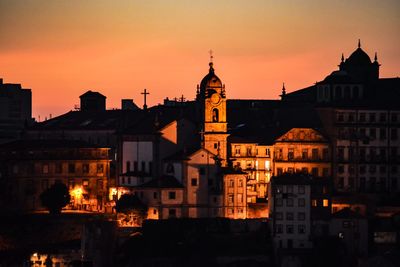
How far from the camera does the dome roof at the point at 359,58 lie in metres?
157

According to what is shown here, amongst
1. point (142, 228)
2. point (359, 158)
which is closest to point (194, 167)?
point (142, 228)

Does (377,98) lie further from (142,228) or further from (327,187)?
(142,228)

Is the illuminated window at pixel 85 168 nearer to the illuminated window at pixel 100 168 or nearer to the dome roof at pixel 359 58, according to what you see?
the illuminated window at pixel 100 168

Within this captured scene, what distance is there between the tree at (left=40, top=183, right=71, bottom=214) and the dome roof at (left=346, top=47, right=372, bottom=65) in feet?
113

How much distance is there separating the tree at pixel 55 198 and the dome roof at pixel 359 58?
3436 centimetres

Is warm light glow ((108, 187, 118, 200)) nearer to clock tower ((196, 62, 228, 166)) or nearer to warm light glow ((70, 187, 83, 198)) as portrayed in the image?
warm light glow ((70, 187, 83, 198))

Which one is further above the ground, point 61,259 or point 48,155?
point 48,155

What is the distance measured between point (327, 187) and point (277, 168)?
7266 mm

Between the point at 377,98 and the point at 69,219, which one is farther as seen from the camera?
the point at 377,98

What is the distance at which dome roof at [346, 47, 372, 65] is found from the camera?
6186 inches

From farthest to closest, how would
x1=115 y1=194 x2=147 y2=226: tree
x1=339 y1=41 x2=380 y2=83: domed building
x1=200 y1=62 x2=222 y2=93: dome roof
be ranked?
x1=339 y1=41 x2=380 y2=83: domed building
x1=200 y1=62 x2=222 y2=93: dome roof
x1=115 y1=194 x2=147 y2=226: tree

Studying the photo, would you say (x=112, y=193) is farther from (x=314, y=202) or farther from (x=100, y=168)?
(x=314, y=202)

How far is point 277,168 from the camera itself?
140m

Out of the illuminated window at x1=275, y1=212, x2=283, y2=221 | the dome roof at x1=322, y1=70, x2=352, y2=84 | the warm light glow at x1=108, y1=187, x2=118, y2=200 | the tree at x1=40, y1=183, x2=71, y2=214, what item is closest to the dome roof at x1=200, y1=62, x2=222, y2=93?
the warm light glow at x1=108, y1=187, x2=118, y2=200
